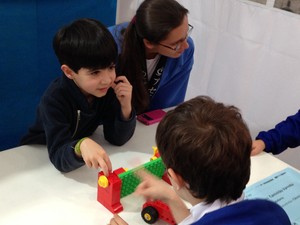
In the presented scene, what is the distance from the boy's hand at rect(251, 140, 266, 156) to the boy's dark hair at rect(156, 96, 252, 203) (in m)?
0.49

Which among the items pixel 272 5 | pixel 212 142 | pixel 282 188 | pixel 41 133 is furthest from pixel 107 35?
pixel 272 5

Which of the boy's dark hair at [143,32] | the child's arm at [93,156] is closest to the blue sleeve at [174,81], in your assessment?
the boy's dark hair at [143,32]

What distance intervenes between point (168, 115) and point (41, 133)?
514 mm

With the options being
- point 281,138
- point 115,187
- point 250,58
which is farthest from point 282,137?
point 250,58

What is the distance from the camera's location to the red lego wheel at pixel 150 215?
2.67 feet

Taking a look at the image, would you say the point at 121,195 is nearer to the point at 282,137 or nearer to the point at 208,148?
the point at 208,148

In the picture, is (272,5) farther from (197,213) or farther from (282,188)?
(197,213)

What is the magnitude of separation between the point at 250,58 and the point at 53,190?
127 centimetres

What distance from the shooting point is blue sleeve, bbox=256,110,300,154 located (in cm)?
117

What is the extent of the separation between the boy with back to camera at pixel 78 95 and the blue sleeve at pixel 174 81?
389mm

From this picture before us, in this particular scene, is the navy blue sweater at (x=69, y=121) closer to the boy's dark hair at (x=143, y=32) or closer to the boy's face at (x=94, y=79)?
the boy's face at (x=94, y=79)

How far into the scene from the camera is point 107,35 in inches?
37.4

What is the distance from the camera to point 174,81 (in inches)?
58.4

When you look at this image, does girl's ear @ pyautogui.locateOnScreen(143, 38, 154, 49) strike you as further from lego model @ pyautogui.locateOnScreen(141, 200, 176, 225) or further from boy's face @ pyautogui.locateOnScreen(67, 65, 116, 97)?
lego model @ pyautogui.locateOnScreen(141, 200, 176, 225)
